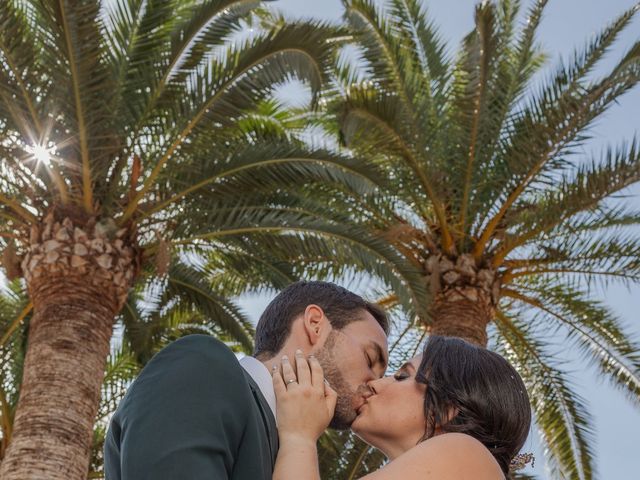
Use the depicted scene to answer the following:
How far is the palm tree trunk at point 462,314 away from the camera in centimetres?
1224

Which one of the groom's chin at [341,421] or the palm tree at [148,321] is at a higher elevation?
the palm tree at [148,321]

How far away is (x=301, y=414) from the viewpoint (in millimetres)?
3277

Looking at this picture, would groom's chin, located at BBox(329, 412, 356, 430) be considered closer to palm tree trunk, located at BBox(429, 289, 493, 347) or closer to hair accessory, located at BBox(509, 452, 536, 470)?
hair accessory, located at BBox(509, 452, 536, 470)

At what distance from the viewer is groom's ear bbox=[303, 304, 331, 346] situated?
3.46 meters

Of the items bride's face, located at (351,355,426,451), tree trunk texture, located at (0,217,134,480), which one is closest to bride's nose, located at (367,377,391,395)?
bride's face, located at (351,355,426,451)

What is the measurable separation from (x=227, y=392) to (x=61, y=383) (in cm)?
723

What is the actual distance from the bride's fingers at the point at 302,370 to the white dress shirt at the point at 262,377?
10 centimetres

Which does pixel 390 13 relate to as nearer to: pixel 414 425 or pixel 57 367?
pixel 57 367

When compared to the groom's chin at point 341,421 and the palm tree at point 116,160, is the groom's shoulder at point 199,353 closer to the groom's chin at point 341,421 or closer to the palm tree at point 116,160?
the groom's chin at point 341,421

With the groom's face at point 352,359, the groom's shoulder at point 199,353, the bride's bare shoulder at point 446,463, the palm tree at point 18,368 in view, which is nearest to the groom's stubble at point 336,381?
the groom's face at point 352,359

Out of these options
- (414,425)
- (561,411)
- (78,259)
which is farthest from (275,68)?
(414,425)

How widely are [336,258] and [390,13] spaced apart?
4156 mm

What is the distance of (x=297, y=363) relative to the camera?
3.39 metres

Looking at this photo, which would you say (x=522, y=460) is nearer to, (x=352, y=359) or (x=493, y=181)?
(x=352, y=359)
